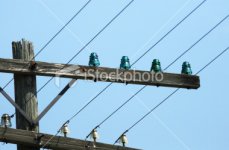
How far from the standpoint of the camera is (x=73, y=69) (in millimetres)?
20141

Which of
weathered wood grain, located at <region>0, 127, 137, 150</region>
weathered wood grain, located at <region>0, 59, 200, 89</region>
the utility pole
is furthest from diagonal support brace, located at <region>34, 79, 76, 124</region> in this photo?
weathered wood grain, located at <region>0, 127, 137, 150</region>

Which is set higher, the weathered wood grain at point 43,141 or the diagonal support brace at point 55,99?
the diagonal support brace at point 55,99

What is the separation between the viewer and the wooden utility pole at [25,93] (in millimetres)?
20188

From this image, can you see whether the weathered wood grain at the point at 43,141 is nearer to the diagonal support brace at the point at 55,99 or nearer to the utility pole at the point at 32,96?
the utility pole at the point at 32,96

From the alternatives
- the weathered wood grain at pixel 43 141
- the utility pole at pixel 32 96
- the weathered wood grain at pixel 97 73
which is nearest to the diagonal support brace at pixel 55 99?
the utility pole at pixel 32 96

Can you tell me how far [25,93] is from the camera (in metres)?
20.2

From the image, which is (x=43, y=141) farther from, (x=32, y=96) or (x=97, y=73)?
(x=97, y=73)

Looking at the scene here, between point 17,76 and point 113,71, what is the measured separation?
5.02ft

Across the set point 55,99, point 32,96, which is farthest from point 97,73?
point 32,96

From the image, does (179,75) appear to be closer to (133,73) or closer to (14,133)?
(133,73)

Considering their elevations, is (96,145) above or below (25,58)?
below

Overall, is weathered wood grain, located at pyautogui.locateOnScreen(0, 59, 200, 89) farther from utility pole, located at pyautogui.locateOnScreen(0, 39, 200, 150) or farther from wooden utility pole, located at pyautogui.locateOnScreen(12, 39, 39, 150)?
wooden utility pole, located at pyautogui.locateOnScreen(12, 39, 39, 150)

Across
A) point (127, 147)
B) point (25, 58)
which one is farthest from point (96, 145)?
point (25, 58)

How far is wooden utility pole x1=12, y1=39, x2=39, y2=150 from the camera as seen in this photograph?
2019 cm
